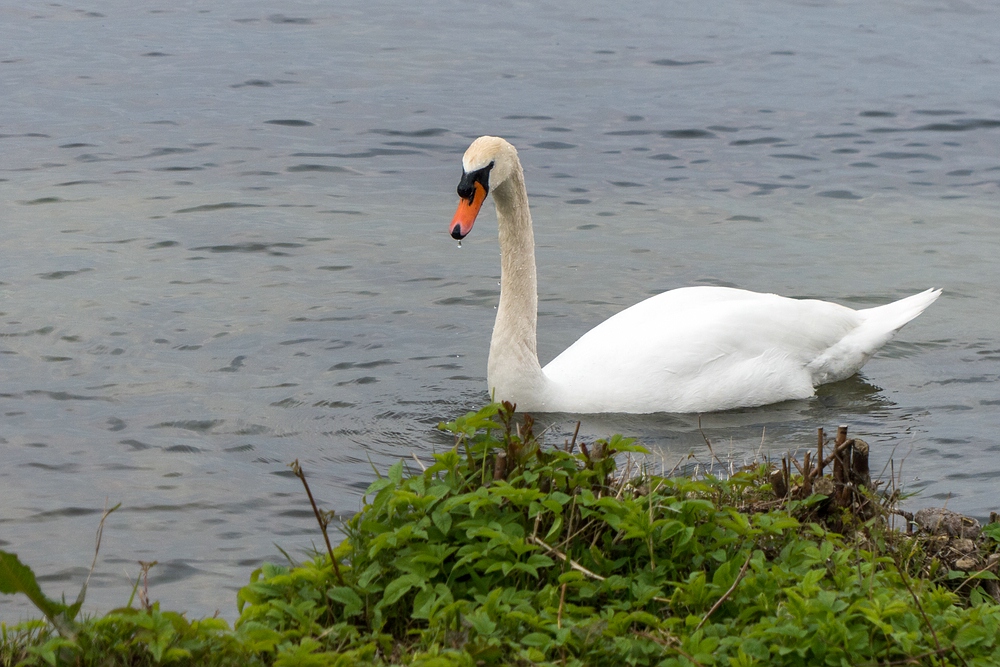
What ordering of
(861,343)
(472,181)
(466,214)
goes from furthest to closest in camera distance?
1. (861,343)
2. (472,181)
3. (466,214)

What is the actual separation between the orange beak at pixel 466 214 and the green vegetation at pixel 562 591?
2336 millimetres

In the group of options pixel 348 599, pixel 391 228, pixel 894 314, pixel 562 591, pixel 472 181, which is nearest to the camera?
pixel 562 591

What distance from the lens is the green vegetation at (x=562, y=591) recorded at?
11.7 ft

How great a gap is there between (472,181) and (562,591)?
3.60m

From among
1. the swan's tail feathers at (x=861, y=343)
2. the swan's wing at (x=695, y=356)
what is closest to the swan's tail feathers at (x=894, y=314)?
the swan's tail feathers at (x=861, y=343)

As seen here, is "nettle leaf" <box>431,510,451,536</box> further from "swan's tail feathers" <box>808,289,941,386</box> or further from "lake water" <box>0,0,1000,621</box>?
"swan's tail feathers" <box>808,289,941,386</box>

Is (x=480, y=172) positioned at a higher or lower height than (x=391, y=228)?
higher

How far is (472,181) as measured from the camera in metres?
7.02

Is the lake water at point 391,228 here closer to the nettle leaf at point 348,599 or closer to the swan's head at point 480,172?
the swan's head at point 480,172

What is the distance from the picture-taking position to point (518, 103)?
15.1 meters

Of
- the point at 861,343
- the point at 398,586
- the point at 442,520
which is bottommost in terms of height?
the point at 861,343

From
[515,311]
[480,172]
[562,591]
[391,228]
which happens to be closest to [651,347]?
[515,311]

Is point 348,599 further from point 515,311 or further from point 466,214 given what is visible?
point 515,311

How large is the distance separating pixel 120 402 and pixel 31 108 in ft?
26.3
